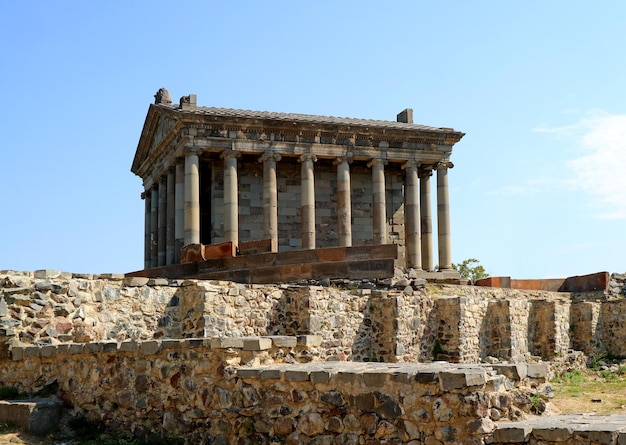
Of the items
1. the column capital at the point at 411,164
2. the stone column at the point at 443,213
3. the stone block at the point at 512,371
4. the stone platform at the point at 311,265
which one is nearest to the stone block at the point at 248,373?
the stone block at the point at 512,371

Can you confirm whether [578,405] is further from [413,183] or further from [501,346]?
[413,183]

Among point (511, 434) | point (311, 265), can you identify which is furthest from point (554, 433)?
point (311, 265)

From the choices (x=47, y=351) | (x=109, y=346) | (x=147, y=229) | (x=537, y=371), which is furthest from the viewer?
(x=147, y=229)

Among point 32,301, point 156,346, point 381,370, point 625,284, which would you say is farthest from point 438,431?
point 625,284

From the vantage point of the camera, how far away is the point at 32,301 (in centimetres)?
1112

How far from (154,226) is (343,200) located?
9.37m

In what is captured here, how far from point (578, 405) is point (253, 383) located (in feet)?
30.8

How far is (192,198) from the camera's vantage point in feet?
93.5

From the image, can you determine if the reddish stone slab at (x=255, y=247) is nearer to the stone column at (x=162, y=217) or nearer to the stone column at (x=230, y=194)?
the stone column at (x=230, y=194)

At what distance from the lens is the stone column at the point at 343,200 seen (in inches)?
1196

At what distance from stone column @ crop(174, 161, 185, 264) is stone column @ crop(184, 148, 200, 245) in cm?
56

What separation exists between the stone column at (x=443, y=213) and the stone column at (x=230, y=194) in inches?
365

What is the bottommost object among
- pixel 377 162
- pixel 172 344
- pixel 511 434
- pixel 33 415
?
pixel 33 415

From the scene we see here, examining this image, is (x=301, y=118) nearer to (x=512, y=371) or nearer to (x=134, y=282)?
(x=134, y=282)
